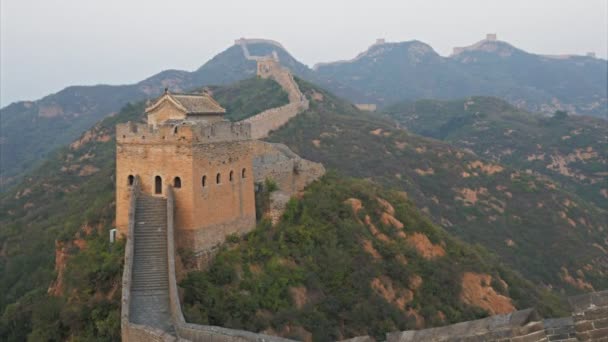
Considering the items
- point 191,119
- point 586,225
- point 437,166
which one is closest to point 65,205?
point 191,119

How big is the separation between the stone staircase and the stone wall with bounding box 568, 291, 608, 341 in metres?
8.32

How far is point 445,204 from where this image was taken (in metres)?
45.9

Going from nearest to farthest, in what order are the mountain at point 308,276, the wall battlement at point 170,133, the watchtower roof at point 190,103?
the mountain at point 308,276, the wall battlement at point 170,133, the watchtower roof at point 190,103

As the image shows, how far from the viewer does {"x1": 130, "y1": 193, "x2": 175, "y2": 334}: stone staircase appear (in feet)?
41.7

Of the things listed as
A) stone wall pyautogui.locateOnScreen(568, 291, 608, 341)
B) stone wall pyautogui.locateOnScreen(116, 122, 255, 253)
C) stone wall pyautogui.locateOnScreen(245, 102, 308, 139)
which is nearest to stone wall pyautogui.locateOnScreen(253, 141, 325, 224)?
stone wall pyautogui.locateOnScreen(116, 122, 255, 253)

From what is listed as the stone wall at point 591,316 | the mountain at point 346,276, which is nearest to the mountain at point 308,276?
the mountain at point 346,276

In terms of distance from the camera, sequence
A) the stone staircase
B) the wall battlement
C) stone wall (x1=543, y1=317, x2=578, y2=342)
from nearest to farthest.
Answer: stone wall (x1=543, y1=317, x2=578, y2=342), the stone staircase, the wall battlement

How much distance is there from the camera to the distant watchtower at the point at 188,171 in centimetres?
1554

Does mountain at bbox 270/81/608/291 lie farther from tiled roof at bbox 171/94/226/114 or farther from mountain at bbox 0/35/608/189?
mountain at bbox 0/35/608/189

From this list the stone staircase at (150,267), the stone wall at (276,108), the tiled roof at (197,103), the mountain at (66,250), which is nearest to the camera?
the stone staircase at (150,267)

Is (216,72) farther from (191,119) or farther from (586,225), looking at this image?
(191,119)

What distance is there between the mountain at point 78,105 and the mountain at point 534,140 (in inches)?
2350

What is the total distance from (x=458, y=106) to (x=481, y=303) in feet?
288

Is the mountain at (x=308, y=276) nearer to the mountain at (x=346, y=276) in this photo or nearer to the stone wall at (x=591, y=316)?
the mountain at (x=346, y=276)
